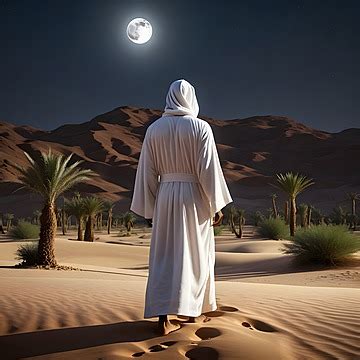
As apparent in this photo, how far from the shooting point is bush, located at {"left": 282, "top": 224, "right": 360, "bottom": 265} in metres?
13.7

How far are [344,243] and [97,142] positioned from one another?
5046 inches

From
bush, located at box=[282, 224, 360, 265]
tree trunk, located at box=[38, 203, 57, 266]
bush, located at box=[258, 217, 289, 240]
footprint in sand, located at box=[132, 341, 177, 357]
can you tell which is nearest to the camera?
footprint in sand, located at box=[132, 341, 177, 357]

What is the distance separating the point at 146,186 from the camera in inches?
181

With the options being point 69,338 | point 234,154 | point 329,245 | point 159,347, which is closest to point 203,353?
point 159,347

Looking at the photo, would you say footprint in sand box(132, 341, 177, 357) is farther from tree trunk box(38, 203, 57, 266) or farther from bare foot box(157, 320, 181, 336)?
tree trunk box(38, 203, 57, 266)

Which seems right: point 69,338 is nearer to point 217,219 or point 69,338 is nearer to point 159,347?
point 159,347

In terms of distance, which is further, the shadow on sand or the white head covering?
the white head covering

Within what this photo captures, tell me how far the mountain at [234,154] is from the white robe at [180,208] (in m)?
74.0

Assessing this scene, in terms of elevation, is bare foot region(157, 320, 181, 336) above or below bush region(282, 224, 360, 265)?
below

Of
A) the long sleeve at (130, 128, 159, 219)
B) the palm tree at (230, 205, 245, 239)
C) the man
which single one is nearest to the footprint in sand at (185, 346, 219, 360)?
the man

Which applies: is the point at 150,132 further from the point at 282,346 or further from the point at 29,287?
the point at 29,287

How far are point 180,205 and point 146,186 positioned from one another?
20.3 inches

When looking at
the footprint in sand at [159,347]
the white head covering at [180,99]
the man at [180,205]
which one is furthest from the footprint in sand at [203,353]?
the white head covering at [180,99]

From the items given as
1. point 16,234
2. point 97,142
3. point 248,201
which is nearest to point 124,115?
Answer: point 97,142
